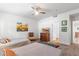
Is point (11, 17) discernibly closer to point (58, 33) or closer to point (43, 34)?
point (43, 34)

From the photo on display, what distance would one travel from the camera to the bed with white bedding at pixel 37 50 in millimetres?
1553

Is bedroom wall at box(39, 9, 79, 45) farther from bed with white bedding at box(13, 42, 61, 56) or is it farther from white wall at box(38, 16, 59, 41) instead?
bed with white bedding at box(13, 42, 61, 56)

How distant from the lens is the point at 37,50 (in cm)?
161

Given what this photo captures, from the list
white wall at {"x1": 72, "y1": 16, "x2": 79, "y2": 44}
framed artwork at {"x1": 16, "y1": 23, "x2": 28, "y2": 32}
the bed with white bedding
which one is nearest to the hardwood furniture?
the bed with white bedding

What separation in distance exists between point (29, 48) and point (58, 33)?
1.55 feet

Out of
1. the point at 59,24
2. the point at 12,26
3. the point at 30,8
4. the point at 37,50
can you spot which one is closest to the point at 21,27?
the point at 12,26

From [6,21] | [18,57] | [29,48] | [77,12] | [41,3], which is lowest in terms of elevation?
[18,57]

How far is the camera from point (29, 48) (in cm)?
163

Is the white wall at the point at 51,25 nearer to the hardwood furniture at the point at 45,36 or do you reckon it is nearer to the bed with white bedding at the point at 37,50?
the hardwood furniture at the point at 45,36

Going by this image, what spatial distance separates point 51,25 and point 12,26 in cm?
56

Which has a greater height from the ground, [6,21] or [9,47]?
[6,21]

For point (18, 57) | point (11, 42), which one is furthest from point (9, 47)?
point (18, 57)

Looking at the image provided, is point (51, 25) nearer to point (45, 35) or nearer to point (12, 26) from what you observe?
point (45, 35)

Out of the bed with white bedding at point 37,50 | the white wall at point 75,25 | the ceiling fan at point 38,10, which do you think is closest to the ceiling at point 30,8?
the ceiling fan at point 38,10
